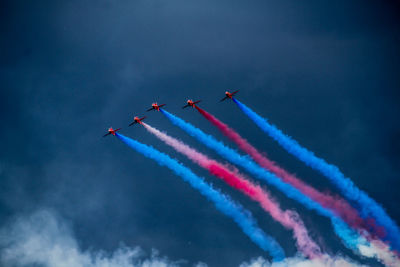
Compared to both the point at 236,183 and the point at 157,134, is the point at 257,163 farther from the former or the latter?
the point at 157,134

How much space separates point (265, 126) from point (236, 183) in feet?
37.5

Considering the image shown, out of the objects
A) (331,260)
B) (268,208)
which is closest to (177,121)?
(268,208)

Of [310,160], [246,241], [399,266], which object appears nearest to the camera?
[399,266]

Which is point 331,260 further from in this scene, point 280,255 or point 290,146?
point 290,146

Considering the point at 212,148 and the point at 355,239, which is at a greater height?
the point at 212,148

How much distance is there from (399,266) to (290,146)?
2611 centimetres

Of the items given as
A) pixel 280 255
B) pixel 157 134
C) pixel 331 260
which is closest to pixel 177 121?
pixel 157 134

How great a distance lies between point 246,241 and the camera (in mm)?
107188

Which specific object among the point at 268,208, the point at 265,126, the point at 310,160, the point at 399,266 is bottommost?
the point at 399,266

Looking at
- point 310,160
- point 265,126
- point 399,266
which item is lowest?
point 399,266

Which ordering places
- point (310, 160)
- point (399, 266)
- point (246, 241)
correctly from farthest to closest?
point (246, 241) → point (310, 160) → point (399, 266)

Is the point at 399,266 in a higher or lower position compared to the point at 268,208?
lower

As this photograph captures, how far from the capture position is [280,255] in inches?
3504

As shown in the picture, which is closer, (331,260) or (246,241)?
(331,260)
